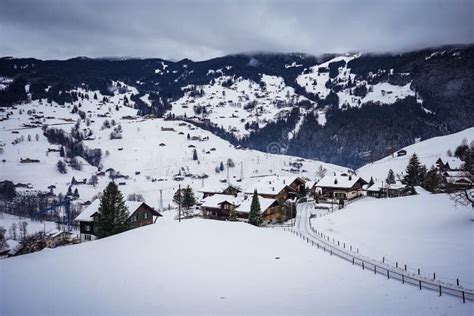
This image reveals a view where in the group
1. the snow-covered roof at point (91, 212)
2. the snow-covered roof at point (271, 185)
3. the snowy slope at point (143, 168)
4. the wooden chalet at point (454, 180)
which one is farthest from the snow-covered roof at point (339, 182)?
the snowy slope at point (143, 168)

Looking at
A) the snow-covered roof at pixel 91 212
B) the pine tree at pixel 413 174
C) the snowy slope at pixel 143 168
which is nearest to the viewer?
the snow-covered roof at pixel 91 212

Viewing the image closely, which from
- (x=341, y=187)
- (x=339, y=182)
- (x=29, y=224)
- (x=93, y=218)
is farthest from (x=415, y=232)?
(x=29, y=224)

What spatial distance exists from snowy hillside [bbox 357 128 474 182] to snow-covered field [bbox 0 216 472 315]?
103 m

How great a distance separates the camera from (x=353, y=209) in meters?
63.1

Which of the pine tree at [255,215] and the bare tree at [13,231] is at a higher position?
the pine tree at [255,215]

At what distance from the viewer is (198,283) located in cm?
2441

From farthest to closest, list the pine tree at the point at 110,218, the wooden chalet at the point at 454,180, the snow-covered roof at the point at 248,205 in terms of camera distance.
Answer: the snow-covered roof at the point at 248,205 → the wooden chalet at the point at 454,180 → the pine tree at the point at 110,218

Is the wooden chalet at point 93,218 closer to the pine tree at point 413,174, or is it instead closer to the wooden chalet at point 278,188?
the wooden chalet at point 278,188

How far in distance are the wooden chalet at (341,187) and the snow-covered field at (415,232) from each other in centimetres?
2240

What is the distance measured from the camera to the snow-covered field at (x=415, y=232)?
30.5m

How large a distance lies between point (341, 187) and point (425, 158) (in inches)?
3190

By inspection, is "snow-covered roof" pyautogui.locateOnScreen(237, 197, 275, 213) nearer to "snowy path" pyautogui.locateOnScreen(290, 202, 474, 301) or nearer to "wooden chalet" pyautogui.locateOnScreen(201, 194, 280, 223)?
"wooden chalet" pyautogui.locateOnScreen(201, 194, 280, 223)

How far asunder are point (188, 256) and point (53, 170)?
15704 centimetres

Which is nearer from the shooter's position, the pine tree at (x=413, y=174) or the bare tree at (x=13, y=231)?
the bare tree at (x=13, y=231)
